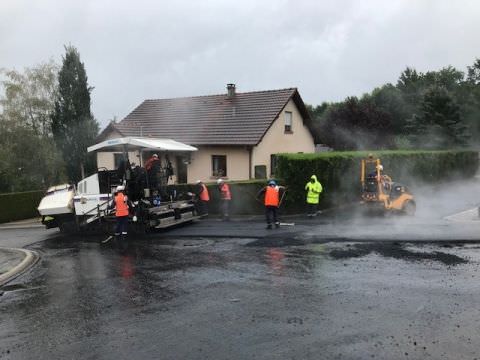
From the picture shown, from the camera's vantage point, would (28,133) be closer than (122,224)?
No

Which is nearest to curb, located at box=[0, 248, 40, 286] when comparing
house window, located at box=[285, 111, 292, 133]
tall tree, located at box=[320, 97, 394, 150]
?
house window, located at box=[285, 111, 292, 133]

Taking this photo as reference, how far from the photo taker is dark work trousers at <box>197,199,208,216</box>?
17562mm

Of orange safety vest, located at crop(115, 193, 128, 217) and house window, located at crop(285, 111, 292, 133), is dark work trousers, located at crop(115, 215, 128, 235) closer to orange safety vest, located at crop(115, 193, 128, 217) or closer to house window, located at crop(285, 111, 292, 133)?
orange safety vest, located at crop(115, 193, 128, 217)

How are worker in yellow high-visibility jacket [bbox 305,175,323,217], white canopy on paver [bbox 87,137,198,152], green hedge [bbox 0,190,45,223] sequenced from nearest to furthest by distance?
white canopy on paver [bbox 87,137,198,152] → worker in yellow high-visibility jacket [bbox 305,175,323,217] → green hedge [bbox 0,190,45,223]

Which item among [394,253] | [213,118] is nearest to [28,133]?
[213,118]

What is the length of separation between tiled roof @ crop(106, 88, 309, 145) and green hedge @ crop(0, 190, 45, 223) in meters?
5.87

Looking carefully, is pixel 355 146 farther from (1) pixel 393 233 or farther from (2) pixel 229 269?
(2) pixel 229 269

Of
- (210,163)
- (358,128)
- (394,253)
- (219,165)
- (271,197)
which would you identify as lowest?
(394,253)

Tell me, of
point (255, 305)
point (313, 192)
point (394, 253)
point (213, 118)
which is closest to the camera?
point (255, 305)

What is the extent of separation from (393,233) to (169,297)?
6.98 metres

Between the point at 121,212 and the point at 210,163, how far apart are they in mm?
12239

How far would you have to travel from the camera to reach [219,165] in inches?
1001

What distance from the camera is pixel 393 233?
41.6 ft

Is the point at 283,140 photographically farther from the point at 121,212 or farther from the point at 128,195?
the point at 121,212
